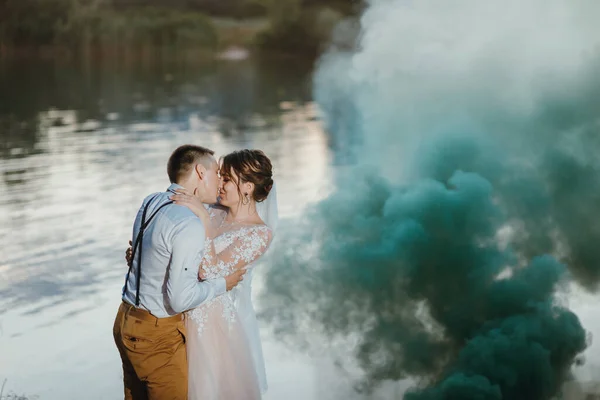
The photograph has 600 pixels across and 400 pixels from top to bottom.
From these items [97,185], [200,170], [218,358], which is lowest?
[218,358]

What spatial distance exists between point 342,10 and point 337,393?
56.9ft

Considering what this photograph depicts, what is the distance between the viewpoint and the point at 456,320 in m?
5.92

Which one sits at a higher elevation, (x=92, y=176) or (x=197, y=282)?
(x=92, y=176)

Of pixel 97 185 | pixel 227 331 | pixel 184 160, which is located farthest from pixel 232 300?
pixel 97 185

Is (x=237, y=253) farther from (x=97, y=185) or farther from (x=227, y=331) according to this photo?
(x=97, y=185)

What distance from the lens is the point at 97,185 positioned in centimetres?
909

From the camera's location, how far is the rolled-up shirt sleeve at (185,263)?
8.46 ft

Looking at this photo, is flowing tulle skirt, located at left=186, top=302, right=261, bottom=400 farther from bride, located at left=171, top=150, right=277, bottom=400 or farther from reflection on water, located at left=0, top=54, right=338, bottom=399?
reflection on water, located at left=0, top=54, right=338, bottom=399

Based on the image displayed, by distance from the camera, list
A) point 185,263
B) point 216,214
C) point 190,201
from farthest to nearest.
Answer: point 216,214 → point 190,201 → point 185,263

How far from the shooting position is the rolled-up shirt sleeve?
8.46ft

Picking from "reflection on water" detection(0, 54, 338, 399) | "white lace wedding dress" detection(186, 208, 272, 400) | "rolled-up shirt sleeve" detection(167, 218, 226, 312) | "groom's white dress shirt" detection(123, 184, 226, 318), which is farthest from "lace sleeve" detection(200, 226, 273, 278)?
"reflection on water" detection(0, 54, 338, 399)

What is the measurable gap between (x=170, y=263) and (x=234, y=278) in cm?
34

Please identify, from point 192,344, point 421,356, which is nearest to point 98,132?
point 421,356

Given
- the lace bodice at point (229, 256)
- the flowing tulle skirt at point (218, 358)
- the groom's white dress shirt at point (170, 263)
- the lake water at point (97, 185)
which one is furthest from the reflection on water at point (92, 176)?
the groom's white dress shirt at point (170, 263)
